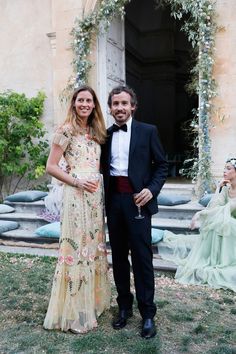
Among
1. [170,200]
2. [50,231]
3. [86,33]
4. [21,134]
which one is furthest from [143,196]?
[21,134]

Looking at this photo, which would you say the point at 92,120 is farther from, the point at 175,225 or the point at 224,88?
the point at 224,88

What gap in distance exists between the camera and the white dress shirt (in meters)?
2.70

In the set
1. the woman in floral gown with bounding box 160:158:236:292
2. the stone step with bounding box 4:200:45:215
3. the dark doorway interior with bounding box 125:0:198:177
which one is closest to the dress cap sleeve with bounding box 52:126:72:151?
the woman in floral gown with bounding box 160:158:236:292

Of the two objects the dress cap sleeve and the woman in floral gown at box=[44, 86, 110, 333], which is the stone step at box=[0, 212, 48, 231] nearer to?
the woman in floral gown at box=[44, 86, 110, 333]

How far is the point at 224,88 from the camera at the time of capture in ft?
20.1

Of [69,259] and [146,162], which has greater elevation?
[146,162]

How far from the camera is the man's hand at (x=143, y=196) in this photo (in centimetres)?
259

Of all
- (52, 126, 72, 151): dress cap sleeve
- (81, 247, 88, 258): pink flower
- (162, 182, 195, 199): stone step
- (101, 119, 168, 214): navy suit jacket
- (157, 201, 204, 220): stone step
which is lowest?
(157, 201, 204, 220): stone step

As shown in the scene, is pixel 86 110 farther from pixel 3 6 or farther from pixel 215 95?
pixel 3 6

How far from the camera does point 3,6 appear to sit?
7.96m

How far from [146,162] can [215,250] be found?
1684 mm

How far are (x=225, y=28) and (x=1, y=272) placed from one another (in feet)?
15.4

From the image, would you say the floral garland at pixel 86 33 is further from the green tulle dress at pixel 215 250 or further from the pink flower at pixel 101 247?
the pink flower at pixel 101 247

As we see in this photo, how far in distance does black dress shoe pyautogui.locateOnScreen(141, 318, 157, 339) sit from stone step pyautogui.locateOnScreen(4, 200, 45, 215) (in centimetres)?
380
